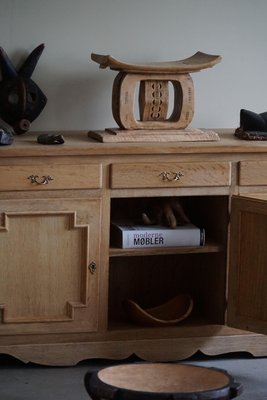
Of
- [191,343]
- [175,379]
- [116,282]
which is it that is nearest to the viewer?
[175,379]

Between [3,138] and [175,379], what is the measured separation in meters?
1.11

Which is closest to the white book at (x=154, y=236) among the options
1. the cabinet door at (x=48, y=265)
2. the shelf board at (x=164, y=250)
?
the shelf board at (x=164, y=250)

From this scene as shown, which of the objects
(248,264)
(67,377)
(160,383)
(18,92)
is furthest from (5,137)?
(160,383)

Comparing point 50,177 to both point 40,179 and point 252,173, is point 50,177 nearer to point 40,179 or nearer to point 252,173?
point 40,179

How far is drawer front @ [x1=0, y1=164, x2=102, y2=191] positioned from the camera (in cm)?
357

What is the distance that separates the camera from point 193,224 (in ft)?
13.4

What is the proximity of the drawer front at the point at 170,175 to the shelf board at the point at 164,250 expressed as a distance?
0.25 m

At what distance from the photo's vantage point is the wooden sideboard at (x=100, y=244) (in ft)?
11.9

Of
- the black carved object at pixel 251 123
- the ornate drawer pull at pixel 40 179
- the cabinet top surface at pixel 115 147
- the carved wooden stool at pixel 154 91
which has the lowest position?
Result: the ornate drawer pull at pixel 40 179

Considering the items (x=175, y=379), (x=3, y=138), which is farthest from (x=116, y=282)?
(x=175, y=379)

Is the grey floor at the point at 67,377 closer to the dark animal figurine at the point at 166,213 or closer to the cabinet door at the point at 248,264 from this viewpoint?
the cabinet door at the point at 248,264

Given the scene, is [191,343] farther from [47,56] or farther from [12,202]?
[47,56]

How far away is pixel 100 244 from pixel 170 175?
1.17 ft

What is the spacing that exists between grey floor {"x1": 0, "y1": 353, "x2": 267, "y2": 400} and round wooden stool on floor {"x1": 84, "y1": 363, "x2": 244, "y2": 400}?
0.56 metres
